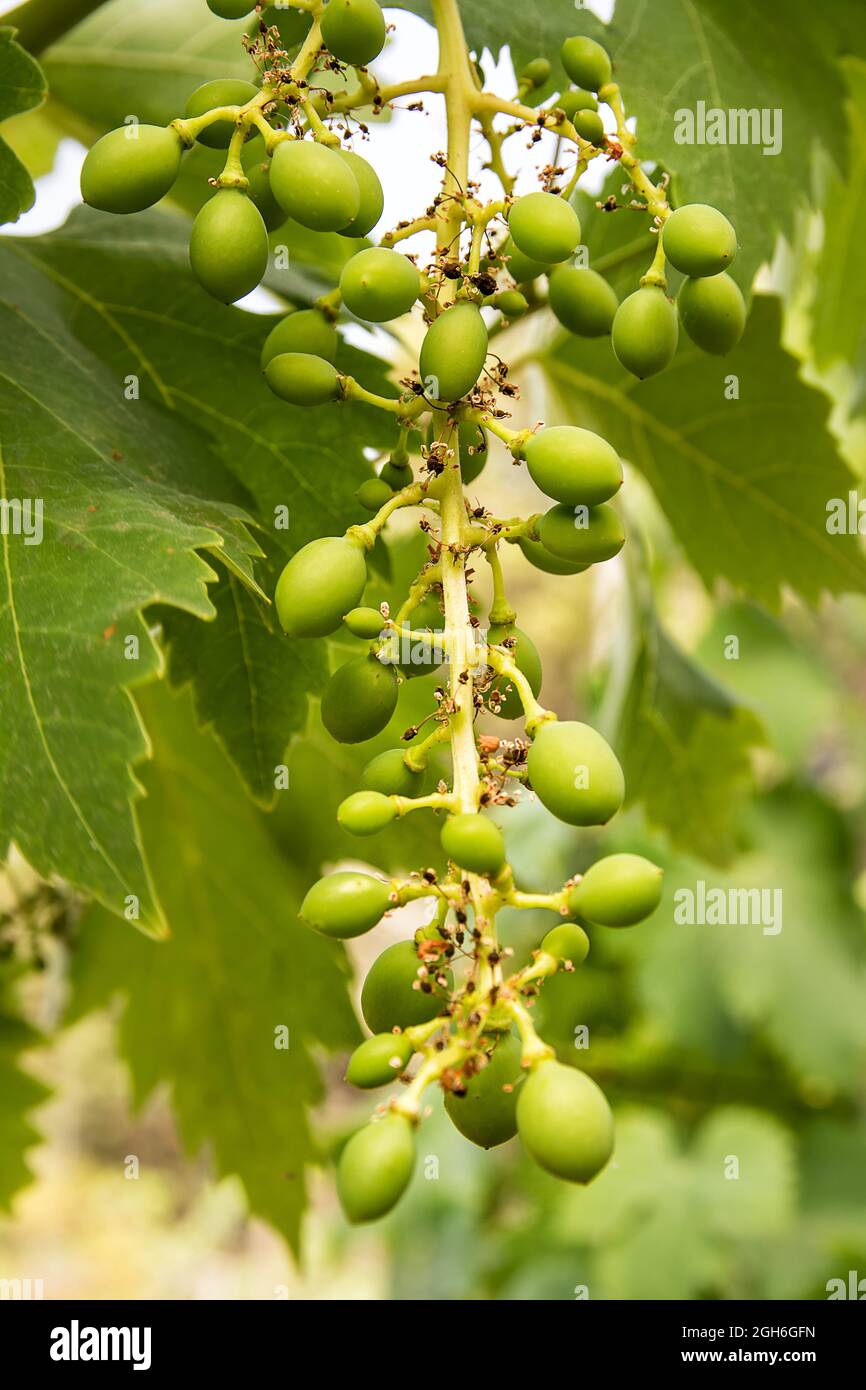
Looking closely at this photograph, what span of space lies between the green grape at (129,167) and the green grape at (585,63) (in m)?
0.24

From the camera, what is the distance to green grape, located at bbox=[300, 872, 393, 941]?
1.76 feet

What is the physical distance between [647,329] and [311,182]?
0.59 feet

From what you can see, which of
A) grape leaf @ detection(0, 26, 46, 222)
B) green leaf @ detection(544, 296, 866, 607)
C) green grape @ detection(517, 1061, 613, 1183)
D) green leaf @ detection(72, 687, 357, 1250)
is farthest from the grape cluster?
green leaf @ detection(72, 687, 357, 1250)

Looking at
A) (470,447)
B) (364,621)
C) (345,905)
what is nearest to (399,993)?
(345,905)

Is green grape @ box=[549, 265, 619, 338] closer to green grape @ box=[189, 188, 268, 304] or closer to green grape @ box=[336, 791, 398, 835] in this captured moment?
green grape @ box=[189, 188, 268, 304]

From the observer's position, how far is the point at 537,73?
838 mm

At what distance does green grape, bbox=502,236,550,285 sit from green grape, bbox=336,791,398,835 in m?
0.30

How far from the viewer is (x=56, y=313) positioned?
99 centimetres

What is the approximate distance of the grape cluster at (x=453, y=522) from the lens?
1.69 ft

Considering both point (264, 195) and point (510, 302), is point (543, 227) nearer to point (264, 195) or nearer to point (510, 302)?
point (510, 302)

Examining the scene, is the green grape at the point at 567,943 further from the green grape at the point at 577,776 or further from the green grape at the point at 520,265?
the green grape at the point at 520,265

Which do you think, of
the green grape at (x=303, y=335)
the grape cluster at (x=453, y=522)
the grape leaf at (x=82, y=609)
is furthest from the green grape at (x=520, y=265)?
the grape leaf at (x=82, y=609)

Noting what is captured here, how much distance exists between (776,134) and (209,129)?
476mm
